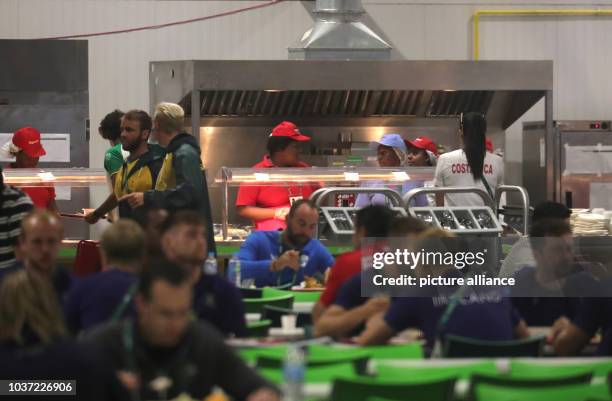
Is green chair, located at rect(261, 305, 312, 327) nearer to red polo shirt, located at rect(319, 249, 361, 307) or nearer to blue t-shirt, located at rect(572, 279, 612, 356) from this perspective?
red polo shirt, located at rect(319, 249, 361, 307)

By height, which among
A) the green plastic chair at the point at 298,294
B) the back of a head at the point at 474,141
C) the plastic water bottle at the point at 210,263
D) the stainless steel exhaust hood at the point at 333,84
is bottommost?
the green plastic chair at the point at 298,294

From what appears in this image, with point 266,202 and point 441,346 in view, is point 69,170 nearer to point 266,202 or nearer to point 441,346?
point 266,202

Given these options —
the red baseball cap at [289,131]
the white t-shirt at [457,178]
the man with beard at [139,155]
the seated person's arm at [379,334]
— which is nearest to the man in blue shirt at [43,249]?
the seated person's arm at [379,334]

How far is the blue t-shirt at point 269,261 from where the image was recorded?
791cm

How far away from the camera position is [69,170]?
927cm

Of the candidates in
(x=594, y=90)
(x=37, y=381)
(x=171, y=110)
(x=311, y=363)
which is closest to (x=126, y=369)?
(x=37, y=381)

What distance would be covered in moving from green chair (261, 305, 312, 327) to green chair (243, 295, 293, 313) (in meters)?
0.10

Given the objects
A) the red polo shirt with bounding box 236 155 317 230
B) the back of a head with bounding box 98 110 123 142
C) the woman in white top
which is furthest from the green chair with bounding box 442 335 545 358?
the back of a head with bounding box 98 110 123 142

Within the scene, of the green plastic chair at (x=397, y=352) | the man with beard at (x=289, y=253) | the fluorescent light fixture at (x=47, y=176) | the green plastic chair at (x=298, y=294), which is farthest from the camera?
the fluorescent light fixture at (x=47, y=176)

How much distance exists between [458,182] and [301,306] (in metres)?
2.42

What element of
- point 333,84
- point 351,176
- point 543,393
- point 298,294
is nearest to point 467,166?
point 351,176

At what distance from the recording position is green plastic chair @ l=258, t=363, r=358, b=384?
4.43 meters

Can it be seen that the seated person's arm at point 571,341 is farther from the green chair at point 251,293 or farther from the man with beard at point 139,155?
the man with beard at point 139,155

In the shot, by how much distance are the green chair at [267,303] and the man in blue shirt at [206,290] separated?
1.10 m
